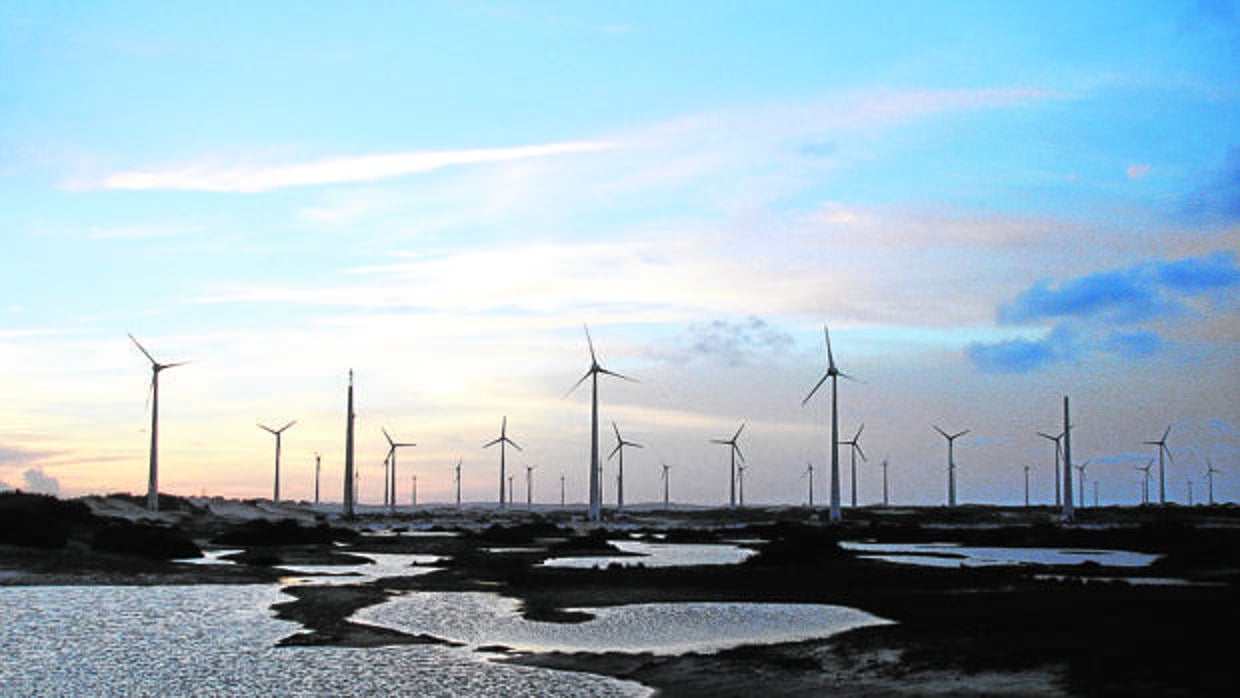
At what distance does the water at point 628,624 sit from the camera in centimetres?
3322

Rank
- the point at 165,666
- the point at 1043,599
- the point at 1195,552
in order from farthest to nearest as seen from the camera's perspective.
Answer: the point at 1195,552 → the point at 1043,599 → the point at 165,666

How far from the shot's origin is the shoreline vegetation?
2408 cm

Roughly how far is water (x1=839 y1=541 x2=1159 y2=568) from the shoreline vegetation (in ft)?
13.8

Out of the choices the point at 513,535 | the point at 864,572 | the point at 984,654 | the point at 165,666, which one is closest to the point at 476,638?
the point at 165,666

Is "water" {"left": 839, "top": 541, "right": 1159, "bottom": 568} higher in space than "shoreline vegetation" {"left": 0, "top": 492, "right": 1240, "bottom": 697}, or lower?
lower

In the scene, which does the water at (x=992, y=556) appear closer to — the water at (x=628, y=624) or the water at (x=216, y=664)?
the water at (x=628, y=624)

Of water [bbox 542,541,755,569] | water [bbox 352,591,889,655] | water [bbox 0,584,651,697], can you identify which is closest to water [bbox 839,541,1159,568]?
water [bbox 542,541,755,569]

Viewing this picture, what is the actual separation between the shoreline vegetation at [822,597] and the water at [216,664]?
144 centimetres

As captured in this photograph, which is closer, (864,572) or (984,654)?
(984,654)

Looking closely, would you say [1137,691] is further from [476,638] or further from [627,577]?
[627,577]

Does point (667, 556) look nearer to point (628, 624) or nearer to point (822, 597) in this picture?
point (822, 597)

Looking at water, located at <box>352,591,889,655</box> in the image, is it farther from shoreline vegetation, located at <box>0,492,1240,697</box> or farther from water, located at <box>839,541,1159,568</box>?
water, located at <box>839,541,1159,568</box>

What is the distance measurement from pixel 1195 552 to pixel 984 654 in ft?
133

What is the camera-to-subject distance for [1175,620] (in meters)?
29.2
